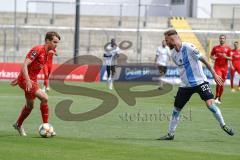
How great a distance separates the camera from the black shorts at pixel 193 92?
1577cm

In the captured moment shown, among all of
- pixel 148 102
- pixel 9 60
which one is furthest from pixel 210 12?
pixel 148 102

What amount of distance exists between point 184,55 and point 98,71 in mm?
27849

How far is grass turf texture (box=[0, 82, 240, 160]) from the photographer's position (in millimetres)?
12797

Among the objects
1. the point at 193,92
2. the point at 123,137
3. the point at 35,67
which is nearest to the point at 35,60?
the point at 35,67

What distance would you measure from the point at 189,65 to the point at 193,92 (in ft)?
1.78

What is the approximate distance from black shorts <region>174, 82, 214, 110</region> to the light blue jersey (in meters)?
0.09

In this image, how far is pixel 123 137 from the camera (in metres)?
15.9

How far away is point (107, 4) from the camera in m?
53.4

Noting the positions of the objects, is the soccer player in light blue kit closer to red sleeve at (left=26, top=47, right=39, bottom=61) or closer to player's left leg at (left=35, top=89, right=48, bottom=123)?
player's left leg at (left=35, top=89, right=48, bottom=123)

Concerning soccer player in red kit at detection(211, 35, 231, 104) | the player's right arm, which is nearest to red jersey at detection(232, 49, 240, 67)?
soccer player in red kit at detection(211, 35, 231, 104)

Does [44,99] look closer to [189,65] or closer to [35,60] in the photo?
[35,60]

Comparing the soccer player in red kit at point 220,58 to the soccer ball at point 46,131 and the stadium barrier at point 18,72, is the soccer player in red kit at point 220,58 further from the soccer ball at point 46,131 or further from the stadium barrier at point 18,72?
the soccer ball at point 46,131

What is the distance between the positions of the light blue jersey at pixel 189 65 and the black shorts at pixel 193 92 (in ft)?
0.29

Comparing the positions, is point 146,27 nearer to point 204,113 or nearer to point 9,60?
point 9,60
